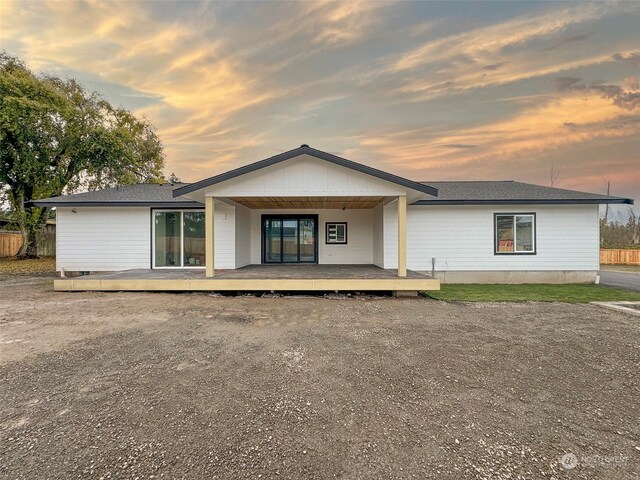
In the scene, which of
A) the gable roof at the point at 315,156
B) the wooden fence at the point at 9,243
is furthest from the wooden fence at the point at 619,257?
the wooden fence at the point at 9,243

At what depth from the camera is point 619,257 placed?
18047 mm

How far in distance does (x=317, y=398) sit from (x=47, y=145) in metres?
19.6

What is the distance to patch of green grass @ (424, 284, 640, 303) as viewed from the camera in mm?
7217

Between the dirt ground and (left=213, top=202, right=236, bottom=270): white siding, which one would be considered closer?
the dirt ground

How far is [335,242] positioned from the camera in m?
11.7

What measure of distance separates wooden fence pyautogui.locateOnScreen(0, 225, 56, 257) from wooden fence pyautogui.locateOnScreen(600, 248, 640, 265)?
3205 cm

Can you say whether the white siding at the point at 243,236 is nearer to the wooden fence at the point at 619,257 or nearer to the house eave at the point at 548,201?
the house eave at the point at 548,201

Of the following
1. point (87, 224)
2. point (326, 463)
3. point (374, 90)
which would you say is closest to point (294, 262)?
point (87, 224)

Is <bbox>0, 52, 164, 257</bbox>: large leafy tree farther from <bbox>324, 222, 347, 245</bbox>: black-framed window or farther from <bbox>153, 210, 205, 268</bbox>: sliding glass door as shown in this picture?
<bbox>324, 222, 347, 245</bbox>: black-framed window

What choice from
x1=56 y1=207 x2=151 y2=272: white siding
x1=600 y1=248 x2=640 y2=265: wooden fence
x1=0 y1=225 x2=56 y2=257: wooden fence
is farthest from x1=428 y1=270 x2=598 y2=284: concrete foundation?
x1=0 y1=225 x2=56 y2=257: wooden fence

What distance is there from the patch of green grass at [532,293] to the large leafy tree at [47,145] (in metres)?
18.0

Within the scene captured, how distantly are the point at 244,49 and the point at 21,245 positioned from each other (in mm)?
16386

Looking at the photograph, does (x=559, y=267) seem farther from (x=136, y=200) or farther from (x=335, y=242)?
(x=136, y=200)

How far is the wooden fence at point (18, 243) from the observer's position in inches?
651
